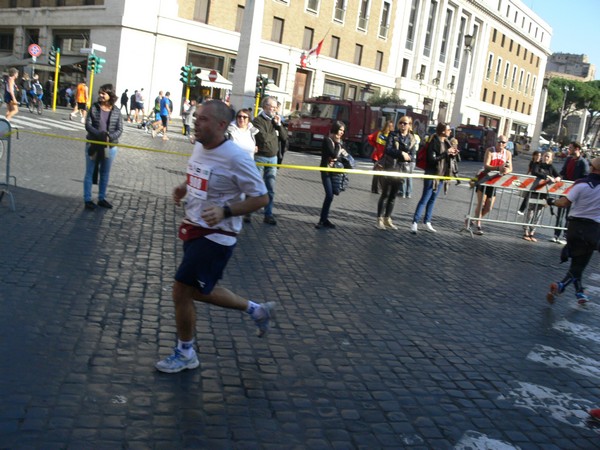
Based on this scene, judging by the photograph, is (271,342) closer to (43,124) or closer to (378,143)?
(378,143)

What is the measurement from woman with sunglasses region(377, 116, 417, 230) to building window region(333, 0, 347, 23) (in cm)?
3975

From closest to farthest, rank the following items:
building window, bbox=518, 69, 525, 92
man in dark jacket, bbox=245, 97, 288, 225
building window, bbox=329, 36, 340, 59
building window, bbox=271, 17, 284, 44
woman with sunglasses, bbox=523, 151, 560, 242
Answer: man in dark jacket, bbox=245, 97, 288, 225
woman with sunglasses, bbox=523, 151, 560, 242
building window, bbox=271, 17, 284, 44
building window, bbox=329, 36, 340, 59
building window, bbox=518, 69, 525, 92

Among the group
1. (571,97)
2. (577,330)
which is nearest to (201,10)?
(577,330)

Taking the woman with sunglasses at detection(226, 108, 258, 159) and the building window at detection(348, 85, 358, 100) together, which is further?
the building window at detection(348, 85, 358, 100)

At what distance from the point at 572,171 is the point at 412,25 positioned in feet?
161

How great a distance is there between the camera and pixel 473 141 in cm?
4297

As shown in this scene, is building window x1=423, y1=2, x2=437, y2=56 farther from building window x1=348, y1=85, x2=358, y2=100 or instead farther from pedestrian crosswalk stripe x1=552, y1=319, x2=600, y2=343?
pedestrian crosswalk stripe x1=552, y1=319, x2=600, y2=343

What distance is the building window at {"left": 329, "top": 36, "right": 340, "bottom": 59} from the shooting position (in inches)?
1925

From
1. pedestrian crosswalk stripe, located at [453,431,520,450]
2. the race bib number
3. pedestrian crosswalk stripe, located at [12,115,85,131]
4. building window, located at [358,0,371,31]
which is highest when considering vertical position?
building window, located at [358,0,371,31]

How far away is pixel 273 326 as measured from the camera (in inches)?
210

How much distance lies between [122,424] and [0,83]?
3722cm

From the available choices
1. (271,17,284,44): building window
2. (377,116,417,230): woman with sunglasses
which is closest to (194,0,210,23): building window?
(271,17,284,44): building window

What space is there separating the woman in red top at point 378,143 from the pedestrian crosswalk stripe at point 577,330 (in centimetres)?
699

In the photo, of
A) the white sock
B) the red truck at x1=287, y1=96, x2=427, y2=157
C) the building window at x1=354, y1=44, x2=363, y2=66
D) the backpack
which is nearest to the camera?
the white sock
